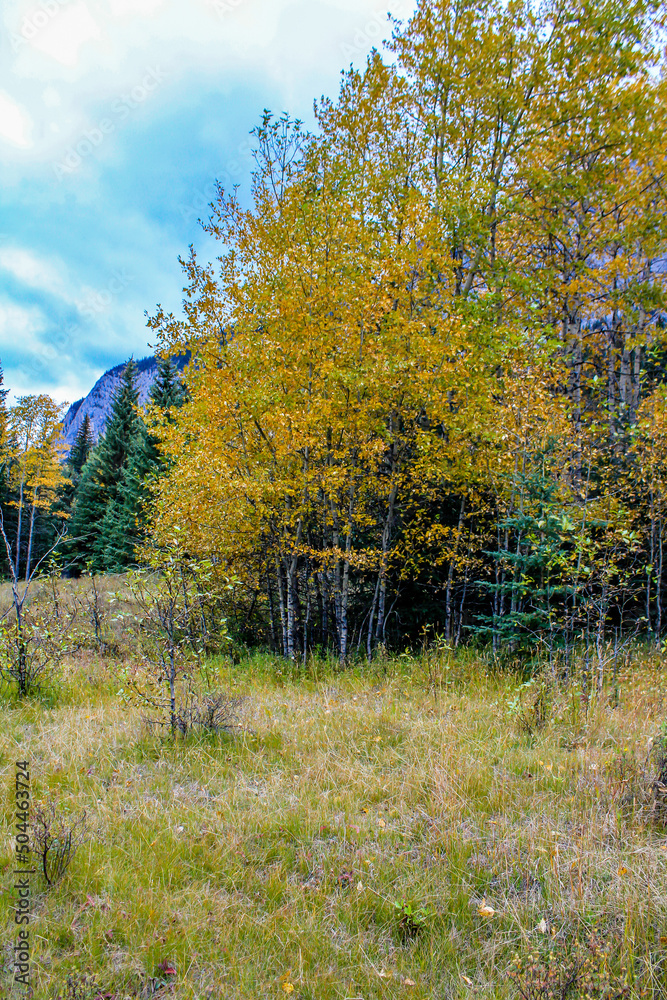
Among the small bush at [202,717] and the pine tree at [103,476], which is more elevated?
the pine tree at [103,476]

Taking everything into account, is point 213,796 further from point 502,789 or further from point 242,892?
point 502,789

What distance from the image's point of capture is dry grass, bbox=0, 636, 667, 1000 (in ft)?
6.87

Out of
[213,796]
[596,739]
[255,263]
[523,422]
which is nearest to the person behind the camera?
[213,796]

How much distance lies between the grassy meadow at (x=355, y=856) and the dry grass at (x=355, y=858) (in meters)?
0.01

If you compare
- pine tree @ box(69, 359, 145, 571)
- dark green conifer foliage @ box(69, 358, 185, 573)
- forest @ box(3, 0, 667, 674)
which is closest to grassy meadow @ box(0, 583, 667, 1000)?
forest @ box(3, 0, 667, 674)

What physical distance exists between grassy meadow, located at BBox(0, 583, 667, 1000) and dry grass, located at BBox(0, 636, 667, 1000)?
11 millimetres

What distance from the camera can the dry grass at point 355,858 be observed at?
82.4 inches

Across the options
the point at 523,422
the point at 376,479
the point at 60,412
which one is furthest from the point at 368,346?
the point at 60,412

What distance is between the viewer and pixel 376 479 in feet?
25.4

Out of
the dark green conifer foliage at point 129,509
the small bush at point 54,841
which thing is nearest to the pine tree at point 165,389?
the dark green conifer foliage at point 129,509

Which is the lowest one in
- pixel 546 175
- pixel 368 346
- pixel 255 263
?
pixel 368 346

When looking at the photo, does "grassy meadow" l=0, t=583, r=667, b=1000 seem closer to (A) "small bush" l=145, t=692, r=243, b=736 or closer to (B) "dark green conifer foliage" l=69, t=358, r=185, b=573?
(A) "small bush" l=145, t=692, r=243, b=736

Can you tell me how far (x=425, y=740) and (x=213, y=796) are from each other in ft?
5.93

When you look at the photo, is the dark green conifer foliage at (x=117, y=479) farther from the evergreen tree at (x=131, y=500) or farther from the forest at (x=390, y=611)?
the forest at (x=390, y=611)
